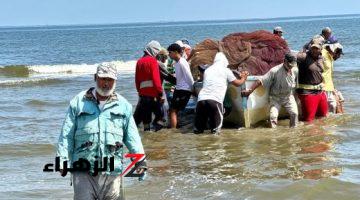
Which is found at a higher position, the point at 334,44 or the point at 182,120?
the point at 334,44

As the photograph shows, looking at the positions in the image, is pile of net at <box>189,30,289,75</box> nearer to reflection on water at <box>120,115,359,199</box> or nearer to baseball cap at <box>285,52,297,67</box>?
baseball cap at <box>285,52,297,67</box>

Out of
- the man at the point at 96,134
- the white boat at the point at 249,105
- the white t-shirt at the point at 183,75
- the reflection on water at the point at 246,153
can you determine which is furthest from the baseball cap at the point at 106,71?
the white boat at the point at 249,105

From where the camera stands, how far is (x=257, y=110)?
9914 millimetres

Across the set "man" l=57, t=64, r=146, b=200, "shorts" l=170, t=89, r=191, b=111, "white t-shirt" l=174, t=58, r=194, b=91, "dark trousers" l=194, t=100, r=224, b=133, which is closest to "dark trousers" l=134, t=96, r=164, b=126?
"shorts" l=170, t=89, r=191, b=111

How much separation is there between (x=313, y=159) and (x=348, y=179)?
102 cm

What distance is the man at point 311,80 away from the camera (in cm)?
950

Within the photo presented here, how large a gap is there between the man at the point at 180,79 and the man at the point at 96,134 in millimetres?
4952

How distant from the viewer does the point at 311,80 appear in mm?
9562

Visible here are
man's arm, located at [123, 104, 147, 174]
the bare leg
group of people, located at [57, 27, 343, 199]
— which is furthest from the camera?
the bare leg

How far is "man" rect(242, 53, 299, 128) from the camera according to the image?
30.6 ft

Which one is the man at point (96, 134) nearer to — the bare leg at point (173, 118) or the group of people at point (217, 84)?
the group of people at point (217, 84)

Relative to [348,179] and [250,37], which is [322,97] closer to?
[250,37]

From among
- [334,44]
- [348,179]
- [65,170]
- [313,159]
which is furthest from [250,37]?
[65,170]

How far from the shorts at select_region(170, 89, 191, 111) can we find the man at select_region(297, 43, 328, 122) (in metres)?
1.88
